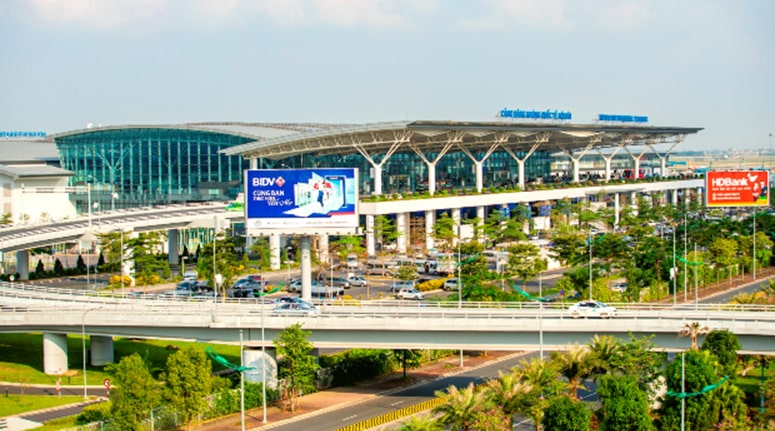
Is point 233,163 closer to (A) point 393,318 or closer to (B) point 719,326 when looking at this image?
(A) point 393,318

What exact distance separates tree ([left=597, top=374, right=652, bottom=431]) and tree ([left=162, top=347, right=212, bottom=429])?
A: 18049 millimetres

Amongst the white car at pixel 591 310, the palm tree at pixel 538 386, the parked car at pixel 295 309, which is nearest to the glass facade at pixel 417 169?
the parked car at pixel 295 309

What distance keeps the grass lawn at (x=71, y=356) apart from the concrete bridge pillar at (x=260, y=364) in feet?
17.9

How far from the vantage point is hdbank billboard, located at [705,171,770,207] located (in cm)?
10994

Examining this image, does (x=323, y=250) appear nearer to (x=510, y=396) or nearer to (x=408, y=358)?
(x=408, y=358)

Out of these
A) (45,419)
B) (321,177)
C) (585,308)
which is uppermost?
(321,177)

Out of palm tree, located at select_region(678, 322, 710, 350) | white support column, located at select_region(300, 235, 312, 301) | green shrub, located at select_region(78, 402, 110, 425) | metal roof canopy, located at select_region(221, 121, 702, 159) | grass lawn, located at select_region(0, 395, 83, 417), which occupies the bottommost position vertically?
grass lawn, located at select_region(0, 395, 83, 417)

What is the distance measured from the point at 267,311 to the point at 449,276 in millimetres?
36903

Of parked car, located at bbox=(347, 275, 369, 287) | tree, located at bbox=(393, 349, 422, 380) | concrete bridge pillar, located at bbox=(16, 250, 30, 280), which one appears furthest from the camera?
concrete bridge pillar, located at bbox=(16, 250, 30, 280)

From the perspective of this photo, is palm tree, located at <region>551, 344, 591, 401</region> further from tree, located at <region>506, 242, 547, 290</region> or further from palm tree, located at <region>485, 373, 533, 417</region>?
tree, located at <region>506, 242, 547, 290</region>

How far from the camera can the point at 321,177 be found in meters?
63.1

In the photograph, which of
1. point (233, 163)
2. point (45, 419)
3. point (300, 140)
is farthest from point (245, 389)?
point (233, 163)

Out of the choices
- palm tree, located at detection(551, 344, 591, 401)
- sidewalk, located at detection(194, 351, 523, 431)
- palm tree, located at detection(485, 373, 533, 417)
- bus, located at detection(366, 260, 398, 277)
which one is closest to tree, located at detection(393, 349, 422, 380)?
sidewalk, located at detection(194, 351, 523, 431)

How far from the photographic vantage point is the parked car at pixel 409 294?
77500 mm
